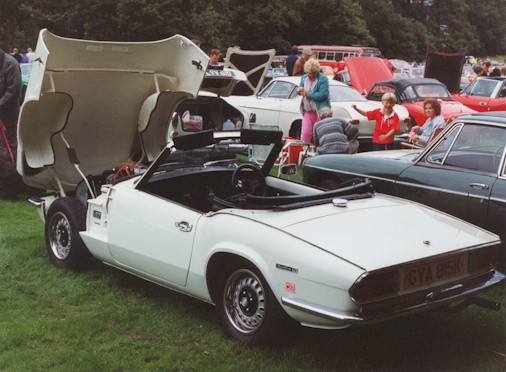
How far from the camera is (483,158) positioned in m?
5.60

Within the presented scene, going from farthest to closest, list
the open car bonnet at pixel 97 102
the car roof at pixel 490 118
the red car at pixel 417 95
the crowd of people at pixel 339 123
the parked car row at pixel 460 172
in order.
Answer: the red car at pixel 417 95, the crowd of people at pixel 339 123, the open car bonnet at pixel 97 102, the car roof at pixel 490 118, the parked car row at pixel 460 172

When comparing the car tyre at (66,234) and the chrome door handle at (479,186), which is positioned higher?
the chrome door handle at (479,186)

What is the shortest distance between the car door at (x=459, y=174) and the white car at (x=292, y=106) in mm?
6188

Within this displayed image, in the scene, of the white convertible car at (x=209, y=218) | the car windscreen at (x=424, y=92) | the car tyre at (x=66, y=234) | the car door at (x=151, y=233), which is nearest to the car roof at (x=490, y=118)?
the white convertible car at (x=209, y=218)

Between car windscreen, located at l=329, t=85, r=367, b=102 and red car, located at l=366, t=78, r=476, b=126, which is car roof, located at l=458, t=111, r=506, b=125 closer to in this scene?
car windscreen, located at l=329, t=85, r=367, b=102

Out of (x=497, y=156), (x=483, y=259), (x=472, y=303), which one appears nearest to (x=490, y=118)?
(x=497, y=156)

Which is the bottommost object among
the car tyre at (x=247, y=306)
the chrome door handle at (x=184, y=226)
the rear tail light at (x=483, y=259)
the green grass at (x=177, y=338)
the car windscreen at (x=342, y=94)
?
the green grass at (x=177, y=338)

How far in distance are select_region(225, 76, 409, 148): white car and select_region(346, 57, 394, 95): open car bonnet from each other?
442 centimetres

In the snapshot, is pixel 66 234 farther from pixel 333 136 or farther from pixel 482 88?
pixel 482 88

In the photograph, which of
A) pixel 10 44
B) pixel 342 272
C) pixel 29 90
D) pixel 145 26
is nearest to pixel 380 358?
pixel 342 272

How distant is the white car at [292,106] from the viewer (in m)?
12.3

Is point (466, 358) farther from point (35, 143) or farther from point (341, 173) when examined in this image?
point (35, 143)

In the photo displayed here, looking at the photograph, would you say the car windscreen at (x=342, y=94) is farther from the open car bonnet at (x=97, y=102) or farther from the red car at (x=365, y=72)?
the open car bonnet at (x=97, y=102)

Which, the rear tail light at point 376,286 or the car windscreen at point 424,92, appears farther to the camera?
the car windscreen at point 424,92
